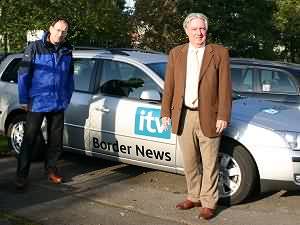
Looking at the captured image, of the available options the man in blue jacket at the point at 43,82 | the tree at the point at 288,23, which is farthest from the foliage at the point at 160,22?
the man in blue jacket at the point at 43,82

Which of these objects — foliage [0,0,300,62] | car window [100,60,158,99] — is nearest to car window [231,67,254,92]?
car window [100,60,158,99]

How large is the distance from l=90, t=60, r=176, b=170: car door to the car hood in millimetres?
779

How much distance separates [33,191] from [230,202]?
2.14 metres

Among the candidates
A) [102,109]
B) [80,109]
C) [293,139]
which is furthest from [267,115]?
[80,109]

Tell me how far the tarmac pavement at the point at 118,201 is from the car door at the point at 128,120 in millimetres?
347

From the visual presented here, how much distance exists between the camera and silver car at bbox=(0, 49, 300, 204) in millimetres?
5902

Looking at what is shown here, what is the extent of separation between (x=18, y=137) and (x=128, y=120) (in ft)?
6.20

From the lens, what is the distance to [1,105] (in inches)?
322

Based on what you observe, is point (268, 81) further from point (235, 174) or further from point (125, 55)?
point (235, 174)

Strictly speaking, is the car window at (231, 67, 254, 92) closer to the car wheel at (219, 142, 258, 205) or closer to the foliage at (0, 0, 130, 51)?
the car wheel at (219, 142, 258, 205)

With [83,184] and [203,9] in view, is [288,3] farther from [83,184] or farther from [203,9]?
[83,184]

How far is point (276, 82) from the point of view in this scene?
9.55 metres

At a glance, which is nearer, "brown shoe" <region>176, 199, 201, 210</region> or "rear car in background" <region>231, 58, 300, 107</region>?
"brown shoe" <region>176, 199, 201, 210</region>

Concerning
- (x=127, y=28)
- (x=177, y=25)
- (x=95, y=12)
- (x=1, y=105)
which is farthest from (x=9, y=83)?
(x=177, y=25)
